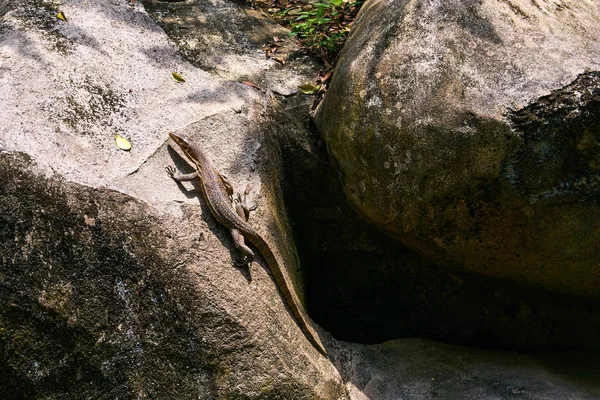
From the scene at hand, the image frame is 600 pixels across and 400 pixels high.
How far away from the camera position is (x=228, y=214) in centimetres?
455

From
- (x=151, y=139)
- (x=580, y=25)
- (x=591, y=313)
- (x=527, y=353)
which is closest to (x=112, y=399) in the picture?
(x=151, y=139)

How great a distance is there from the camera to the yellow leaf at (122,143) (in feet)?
15.2

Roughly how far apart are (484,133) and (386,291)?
208 centimetres

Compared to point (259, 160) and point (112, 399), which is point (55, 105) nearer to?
point (259, 160)

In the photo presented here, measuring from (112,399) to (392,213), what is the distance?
239cm

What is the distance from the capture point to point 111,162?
448 centimetres

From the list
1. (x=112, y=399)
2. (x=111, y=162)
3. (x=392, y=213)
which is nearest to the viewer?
(x=112, y=399)

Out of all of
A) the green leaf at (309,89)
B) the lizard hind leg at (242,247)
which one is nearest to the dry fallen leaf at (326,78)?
the green leaf at (309,89)

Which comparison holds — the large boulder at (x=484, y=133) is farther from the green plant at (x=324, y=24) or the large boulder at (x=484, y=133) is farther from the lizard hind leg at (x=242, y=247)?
the green plant at (x=324, y=24)

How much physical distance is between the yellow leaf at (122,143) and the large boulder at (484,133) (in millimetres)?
1646

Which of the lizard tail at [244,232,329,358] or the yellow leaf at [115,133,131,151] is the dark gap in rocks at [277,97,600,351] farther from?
the yellow leaf at [115,133,131,151]

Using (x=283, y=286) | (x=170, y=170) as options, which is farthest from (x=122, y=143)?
(x=283, y=286)

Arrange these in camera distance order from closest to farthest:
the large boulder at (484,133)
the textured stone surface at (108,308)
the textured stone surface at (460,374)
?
the textured stone surface at (108,308) < the large boulder at (484,133) < the textured stone surface at (460,374)

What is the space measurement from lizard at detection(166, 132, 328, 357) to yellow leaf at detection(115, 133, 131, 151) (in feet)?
1.07
